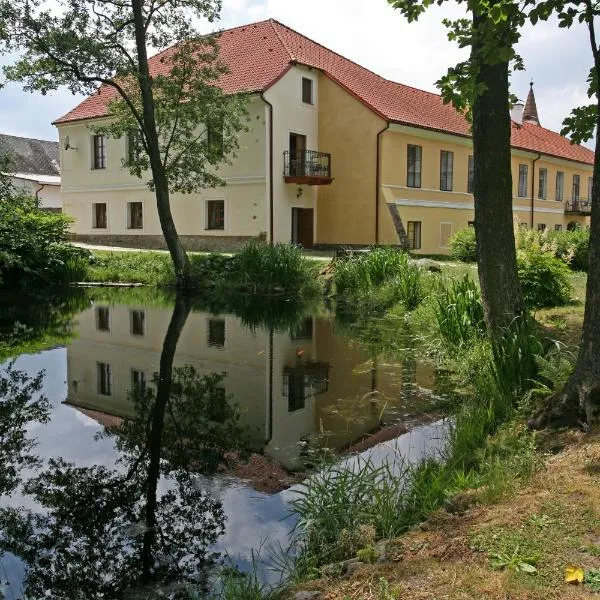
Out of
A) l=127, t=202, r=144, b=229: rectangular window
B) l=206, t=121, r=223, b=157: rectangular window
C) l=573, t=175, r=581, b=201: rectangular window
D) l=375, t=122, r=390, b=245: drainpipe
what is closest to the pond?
l=206, t=121, r=223, b=157: rectangular window

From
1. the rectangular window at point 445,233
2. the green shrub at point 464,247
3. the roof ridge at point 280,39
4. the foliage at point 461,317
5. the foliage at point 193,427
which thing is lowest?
the foliage at point 193,427

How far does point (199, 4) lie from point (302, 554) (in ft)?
66.6

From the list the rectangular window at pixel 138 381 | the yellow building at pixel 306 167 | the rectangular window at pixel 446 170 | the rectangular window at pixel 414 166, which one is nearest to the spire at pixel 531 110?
the yellow building at pixel 306 167

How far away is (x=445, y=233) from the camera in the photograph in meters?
31.5

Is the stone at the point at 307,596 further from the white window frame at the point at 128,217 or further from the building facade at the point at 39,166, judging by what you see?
the building facade at the point at 39,166

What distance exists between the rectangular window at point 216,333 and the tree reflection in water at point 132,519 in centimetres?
489

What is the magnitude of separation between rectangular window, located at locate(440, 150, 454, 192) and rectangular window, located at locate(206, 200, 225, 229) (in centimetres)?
1056

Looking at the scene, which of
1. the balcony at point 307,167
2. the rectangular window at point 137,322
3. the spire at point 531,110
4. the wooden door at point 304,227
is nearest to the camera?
the rectangular window at point 137,322

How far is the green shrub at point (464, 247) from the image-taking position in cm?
2338

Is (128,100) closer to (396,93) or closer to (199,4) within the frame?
(199,4)

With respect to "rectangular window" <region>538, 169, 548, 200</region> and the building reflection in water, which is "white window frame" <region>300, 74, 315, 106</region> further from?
the building reflection in water

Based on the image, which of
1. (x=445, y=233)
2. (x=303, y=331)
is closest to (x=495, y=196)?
(x=303, y=331)

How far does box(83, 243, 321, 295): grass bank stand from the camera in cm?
1956

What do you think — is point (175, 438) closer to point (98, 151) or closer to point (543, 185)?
point (98, 151)
